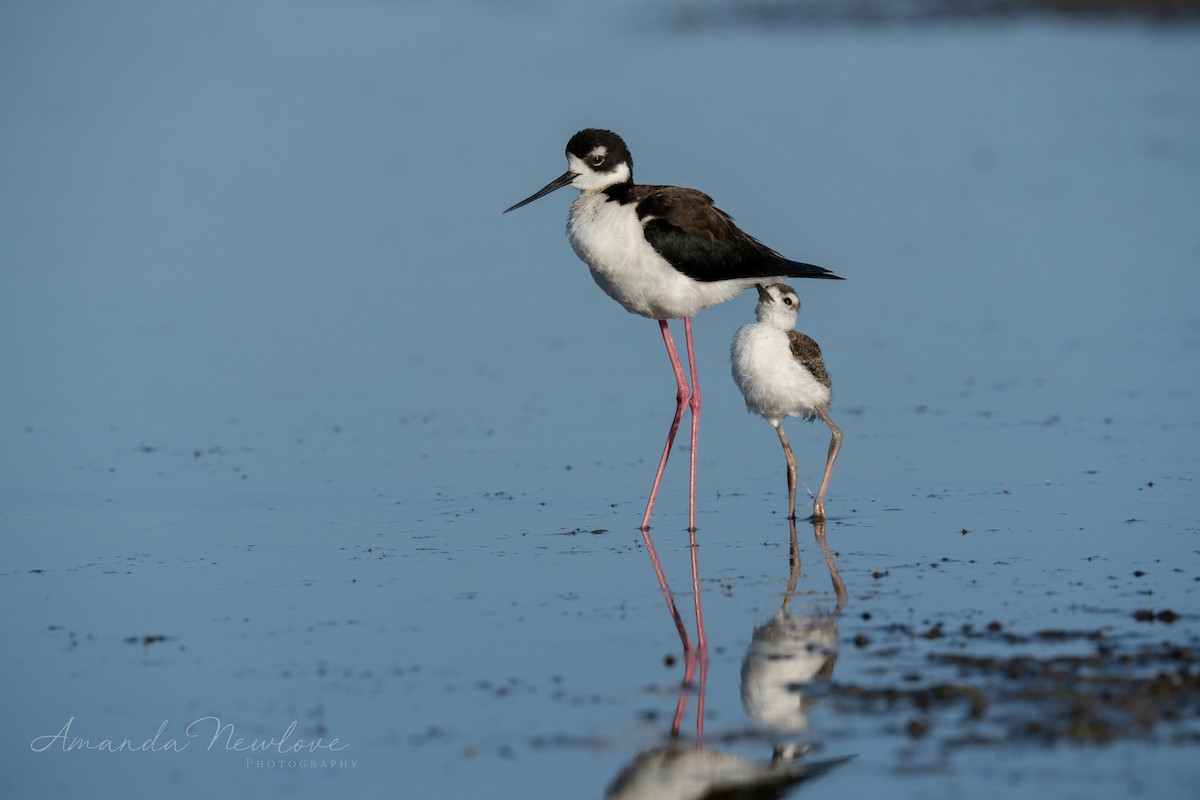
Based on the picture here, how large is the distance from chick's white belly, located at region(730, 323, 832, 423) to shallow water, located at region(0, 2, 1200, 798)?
47 cm

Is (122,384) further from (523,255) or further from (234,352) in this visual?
(523,255)

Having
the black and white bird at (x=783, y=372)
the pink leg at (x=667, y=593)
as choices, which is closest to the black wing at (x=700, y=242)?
the black and white bird at (x=783, y=372)

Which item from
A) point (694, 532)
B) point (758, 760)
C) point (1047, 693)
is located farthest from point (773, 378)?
point (758, 760)

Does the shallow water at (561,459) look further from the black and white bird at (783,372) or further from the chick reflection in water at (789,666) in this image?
the black and white bird at (783,372)

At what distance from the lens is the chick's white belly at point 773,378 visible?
7.57 metres

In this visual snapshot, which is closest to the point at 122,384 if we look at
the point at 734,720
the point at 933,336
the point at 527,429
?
the point at 527,429

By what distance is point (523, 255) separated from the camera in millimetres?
13680

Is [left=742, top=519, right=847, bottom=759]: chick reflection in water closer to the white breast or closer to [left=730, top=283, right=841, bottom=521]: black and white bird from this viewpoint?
[left=730, top=283, right=841, bottom=521]: black and white bird

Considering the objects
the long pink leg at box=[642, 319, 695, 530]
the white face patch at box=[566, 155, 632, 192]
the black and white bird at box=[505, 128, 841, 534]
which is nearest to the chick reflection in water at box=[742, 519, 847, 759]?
the long pink leg at box=[642, 319, 695, 530]

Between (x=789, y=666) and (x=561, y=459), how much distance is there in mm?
3409

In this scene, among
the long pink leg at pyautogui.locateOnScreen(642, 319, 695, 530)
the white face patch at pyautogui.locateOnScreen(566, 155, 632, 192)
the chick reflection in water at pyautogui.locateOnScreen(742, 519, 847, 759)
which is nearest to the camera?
the chick reflection in water at pyautogui.locateOnScreen(742, 519, 847, 759)

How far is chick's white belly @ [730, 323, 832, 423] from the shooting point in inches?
298

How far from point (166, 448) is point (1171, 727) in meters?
5.78

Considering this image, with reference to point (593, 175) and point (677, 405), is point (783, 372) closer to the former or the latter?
point (677, 405)
